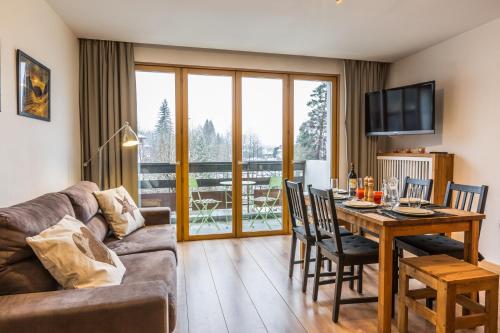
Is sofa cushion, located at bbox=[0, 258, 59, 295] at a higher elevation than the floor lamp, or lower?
lower

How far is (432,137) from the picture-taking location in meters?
4.30

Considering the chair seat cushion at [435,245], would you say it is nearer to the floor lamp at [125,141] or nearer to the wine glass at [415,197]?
the wine glass at [415,197]

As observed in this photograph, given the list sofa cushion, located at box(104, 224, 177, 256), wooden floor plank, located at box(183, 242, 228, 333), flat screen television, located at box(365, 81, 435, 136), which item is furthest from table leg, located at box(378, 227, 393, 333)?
flat screen television, located at box(365, 81, 435, 136)

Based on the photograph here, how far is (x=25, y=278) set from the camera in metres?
1.55

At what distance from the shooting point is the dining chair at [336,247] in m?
2.35

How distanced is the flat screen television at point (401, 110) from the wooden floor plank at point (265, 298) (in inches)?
100

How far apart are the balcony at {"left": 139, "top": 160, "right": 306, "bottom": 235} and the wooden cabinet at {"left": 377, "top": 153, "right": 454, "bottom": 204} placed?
1.32 meters

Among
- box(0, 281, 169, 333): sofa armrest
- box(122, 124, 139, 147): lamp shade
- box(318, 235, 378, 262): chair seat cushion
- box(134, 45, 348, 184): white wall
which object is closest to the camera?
box(0, 281, 169, 333): sofa armrest

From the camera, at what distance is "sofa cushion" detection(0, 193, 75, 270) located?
5.00 ft

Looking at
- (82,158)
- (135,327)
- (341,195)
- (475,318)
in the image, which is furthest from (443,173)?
(82,158)

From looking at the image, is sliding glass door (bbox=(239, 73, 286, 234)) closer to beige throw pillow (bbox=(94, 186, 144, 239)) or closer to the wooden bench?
beige throw pillow (bbox=(94, 186, 144, 239))

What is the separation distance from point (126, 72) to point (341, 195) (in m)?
2.96

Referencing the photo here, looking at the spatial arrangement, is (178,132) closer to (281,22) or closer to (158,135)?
(158,135)

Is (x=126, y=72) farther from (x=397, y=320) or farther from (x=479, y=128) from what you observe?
(x=479, y=128)
